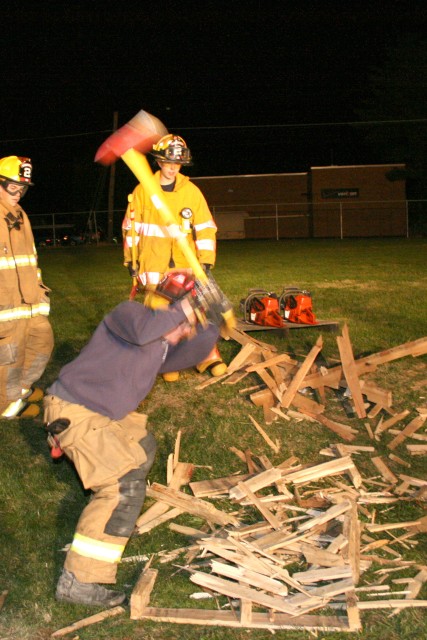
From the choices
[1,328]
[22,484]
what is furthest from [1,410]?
[22,484]

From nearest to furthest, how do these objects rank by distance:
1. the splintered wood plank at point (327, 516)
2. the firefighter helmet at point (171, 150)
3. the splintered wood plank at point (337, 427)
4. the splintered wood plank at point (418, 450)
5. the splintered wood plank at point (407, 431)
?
the splintered wood plank at point (327, 516), the splintered wood plank at point (418, 450), the splintered wood plank at point (407, 431), the splintered wood plank at point (337, 427), the firefighter helmet at point (171, 150)

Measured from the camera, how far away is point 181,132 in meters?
55.7

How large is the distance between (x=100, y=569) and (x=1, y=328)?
3529 millimetres

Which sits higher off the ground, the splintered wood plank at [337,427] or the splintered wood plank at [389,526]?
the splintered wood plank at [337,427]

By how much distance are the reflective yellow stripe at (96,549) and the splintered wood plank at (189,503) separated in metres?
1.16

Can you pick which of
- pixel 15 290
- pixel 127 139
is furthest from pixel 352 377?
pixel 127 139

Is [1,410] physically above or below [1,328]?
below

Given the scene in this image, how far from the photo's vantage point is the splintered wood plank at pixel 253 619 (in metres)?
4.27

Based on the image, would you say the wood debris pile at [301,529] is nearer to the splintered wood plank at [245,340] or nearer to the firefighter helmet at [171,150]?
the splintered wood plank at [245,340]

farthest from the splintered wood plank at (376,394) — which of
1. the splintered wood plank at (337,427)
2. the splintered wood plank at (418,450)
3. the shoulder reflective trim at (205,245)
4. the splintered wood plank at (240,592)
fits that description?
the splintered wood plank at (240,592)

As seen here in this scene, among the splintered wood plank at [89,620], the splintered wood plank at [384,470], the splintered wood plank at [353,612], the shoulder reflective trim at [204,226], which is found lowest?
the splintered wood plank at [89,620]

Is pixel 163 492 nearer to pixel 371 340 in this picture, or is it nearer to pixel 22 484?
pixel 22 484

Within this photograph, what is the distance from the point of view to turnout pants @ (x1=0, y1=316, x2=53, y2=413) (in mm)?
7500

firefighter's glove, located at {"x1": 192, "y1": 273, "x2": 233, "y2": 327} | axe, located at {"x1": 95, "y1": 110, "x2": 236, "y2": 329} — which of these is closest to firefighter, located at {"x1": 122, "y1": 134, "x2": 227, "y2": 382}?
axe, located at {"x1": 95, "y1": 110, "x2": 236, "y2": 329}
